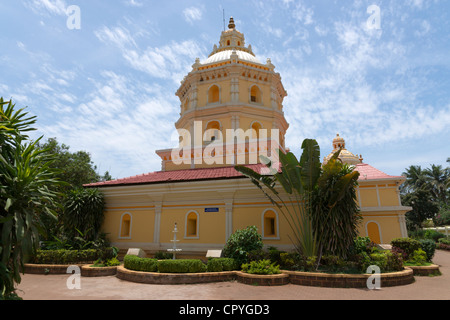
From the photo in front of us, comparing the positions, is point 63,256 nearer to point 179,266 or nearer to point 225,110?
point 179,266

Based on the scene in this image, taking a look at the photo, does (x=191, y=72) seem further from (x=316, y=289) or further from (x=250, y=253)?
(x=316, y=289)

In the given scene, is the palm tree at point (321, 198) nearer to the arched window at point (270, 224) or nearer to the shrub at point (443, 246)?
the arched window at point (270, 224)

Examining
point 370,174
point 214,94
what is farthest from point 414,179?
point 214,94

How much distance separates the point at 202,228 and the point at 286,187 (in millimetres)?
5640

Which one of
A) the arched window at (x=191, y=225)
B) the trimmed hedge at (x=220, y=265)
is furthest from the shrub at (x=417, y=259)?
the arched window at (x=191, y=225)

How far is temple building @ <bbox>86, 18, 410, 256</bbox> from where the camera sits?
50.7 feet

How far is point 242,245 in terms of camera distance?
13055 mm

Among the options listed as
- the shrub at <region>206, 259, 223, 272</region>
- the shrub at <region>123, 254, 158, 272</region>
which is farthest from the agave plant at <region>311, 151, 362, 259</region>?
the shrub at <region>123, 254, 158, 272</region>

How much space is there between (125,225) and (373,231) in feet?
60.9

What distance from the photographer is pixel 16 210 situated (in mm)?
6703

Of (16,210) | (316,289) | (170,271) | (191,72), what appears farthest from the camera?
(191,72)

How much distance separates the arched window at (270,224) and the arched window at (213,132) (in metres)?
8.67

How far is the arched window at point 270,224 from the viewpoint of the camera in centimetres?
1483

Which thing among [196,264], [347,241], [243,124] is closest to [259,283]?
[196,264]
